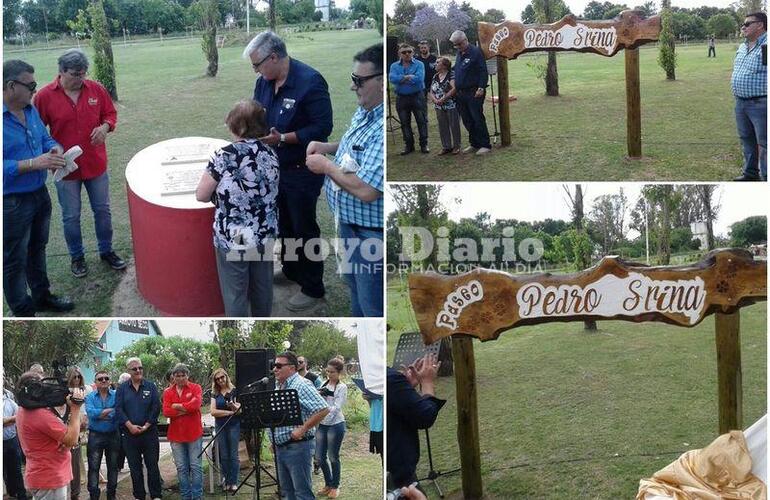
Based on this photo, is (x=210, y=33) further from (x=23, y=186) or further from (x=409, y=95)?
(x=23, y=186)

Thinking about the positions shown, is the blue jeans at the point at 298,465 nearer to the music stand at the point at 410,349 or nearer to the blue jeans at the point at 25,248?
the music stand at the point at 410,349

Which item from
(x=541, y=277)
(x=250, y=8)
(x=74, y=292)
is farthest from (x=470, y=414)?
(x=250, y=8)

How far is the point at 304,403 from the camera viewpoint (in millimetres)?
4367

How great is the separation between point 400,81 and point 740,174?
2.51 m

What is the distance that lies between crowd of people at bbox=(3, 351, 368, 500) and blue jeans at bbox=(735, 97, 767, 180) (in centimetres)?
302

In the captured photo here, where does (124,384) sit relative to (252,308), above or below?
below

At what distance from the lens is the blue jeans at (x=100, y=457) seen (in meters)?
4.58

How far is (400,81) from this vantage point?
6.15 meters

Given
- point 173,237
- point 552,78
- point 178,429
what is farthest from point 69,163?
point 552,78

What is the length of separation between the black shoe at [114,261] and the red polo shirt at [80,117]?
47 centimetres

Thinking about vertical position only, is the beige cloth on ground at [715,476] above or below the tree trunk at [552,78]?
below

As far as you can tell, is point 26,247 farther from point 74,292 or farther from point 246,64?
point 246,64

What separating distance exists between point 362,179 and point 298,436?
148cm

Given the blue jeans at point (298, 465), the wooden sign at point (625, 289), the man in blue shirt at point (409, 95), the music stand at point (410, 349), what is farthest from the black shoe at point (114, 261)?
the man in blue shirt at point (409, 95)
